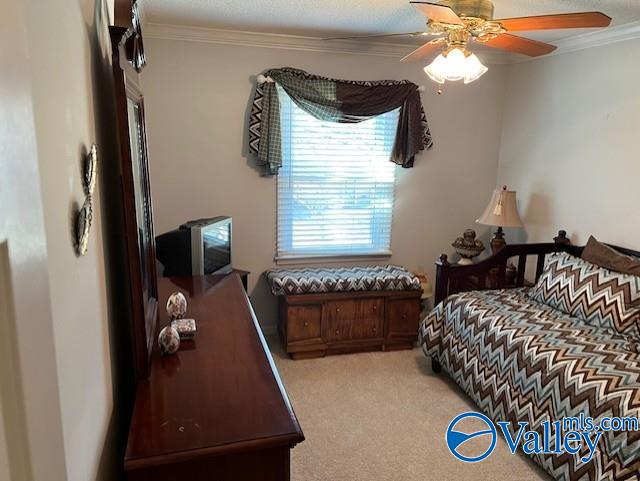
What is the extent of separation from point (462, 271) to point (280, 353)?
1.43 m

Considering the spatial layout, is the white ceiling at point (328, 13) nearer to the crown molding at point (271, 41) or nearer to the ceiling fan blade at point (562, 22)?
the crown molding at point (271, 41)

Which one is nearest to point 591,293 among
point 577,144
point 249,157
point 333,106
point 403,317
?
point 577,144

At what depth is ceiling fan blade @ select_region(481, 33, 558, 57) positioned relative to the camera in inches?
90.3

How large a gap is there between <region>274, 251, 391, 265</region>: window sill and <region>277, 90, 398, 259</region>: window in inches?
0.7

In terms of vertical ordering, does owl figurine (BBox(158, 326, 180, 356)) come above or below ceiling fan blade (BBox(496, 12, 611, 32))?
below

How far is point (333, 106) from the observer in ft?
11.6

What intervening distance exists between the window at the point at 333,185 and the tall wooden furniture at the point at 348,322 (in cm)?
53

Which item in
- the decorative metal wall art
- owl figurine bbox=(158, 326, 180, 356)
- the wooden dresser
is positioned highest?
the decorative metal wall art

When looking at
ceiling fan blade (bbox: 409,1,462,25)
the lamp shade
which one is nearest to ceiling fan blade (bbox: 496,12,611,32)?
ceiling fan blade (bbox: 409,1,462,25)

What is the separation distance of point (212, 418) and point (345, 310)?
7.40 ft

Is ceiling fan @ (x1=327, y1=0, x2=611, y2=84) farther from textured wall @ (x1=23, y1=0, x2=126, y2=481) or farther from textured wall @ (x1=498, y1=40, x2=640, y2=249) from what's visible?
textured wall @ (x1=23, y1=0, x2=126, y2=481)

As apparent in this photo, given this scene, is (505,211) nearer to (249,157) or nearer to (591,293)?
(591,293)

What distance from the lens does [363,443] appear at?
2498 millimetres

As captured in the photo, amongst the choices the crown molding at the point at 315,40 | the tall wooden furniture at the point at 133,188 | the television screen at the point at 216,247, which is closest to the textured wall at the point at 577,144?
the crown molding at the point at 315,40
